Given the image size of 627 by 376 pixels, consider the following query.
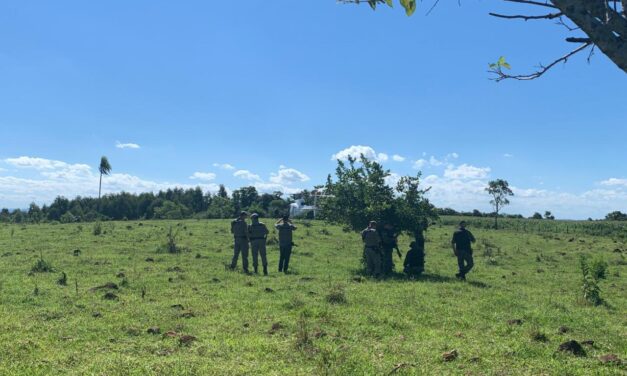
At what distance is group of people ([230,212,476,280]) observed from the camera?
17.0 metres

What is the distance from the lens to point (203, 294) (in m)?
12.8

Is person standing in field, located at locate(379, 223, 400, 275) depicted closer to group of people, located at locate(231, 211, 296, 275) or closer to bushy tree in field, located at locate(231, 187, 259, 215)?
group of people, located at locate(231, 211, 296, 275)

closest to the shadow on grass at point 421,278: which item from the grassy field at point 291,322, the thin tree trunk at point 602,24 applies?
the grassy field at point 291,322

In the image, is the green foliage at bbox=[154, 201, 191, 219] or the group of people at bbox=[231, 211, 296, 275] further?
the green foliage at bbox=[154, 201, 191, 219]

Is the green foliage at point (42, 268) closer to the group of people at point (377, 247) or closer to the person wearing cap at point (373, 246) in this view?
the group of people at point (377, 247)

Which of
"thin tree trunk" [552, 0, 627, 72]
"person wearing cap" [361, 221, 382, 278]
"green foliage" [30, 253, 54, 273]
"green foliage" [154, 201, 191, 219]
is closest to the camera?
"thin tree trunk" [552, 0, 627, 72]

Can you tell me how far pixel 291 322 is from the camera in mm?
9570

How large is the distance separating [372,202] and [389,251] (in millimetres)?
1828

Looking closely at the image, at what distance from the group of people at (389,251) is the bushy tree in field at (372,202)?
60cm

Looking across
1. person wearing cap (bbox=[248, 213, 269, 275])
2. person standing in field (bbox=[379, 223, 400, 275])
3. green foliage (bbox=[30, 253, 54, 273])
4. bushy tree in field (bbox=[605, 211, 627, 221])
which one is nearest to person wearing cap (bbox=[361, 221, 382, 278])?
person standing in field (bbox=[379, 223, 400, 275])

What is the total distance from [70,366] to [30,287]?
24.3 ft

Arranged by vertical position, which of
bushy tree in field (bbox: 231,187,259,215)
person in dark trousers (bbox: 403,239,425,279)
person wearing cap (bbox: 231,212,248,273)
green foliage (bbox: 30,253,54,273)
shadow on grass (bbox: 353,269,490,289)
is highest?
bushy tree in field (bbox: 231,187,259,215)

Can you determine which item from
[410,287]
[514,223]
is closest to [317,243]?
[410,287]

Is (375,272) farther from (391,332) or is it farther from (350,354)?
(350,354)
